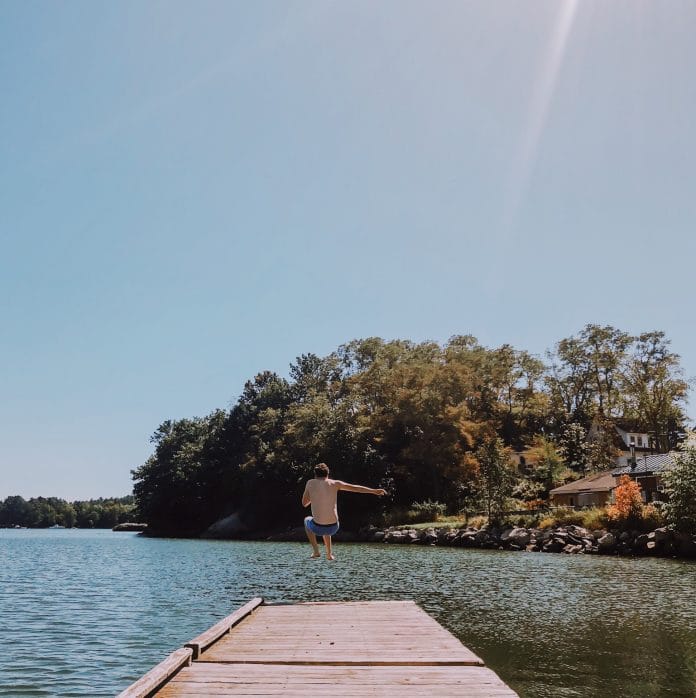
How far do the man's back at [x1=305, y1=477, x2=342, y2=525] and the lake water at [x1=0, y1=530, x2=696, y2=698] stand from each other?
3.94 meters

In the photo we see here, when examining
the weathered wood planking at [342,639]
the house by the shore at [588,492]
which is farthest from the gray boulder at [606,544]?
the weathered wood planking at [342,639]

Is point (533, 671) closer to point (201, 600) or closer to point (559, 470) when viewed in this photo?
point (201, 600)

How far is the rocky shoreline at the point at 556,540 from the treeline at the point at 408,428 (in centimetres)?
454

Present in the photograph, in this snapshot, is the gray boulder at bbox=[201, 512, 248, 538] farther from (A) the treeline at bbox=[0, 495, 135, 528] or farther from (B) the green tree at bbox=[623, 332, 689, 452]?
(A) the treeline at bbox=[0, 495, 135, 528]

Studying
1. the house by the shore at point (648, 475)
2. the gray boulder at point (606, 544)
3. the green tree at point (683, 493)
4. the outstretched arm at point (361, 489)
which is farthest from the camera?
the house by the shore at point (648, 475)

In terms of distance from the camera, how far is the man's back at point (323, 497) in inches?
472

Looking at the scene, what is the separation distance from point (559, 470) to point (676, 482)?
26646mm

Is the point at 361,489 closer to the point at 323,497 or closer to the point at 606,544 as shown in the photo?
the point at 323,497

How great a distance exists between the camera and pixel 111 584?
997 inches

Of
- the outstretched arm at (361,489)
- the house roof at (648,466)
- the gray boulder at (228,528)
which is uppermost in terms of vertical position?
the house roof at (648,466)

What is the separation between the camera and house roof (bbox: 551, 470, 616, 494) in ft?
172

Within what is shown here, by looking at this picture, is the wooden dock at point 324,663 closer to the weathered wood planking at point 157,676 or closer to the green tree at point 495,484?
the weathered wood planking at point 157,676

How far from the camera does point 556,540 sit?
4084 cm

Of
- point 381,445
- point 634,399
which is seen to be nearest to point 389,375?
point 381,445
